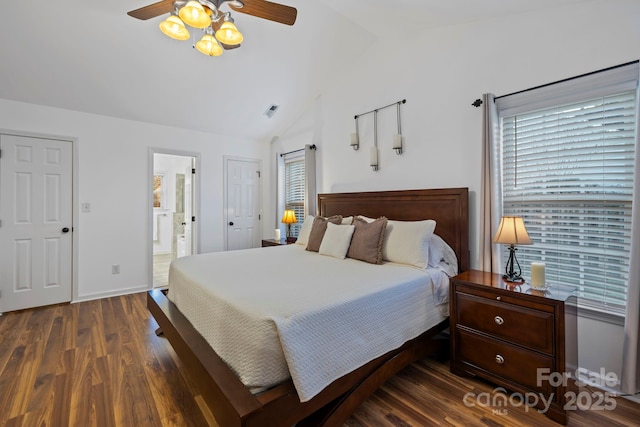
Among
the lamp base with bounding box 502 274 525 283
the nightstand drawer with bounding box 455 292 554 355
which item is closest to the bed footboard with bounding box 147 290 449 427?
the nightstand drawer with bounding box 455 292 554 355

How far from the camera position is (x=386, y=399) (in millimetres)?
1872

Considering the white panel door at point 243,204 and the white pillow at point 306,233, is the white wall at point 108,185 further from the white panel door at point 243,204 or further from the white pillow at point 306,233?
the white pillow at point 306,233

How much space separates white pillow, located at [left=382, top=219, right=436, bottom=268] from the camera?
2.37 m

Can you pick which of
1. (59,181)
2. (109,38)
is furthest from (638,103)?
(59,181)

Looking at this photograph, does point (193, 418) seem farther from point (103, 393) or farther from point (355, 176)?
point (355, 176)

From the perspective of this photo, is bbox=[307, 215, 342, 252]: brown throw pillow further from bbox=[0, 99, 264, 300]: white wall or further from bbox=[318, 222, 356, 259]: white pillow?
bbox=[0, 99, 264, 300]: white wall

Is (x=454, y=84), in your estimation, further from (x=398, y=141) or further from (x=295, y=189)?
(x=295, y=189)

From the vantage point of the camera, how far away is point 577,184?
2.08 meters

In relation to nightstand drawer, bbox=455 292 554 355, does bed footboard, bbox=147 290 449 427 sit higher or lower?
lower

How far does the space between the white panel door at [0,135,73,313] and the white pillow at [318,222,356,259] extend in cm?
328

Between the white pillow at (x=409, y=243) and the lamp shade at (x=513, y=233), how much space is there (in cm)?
52

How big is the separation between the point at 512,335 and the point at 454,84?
7.22 feet

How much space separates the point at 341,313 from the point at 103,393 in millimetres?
1696

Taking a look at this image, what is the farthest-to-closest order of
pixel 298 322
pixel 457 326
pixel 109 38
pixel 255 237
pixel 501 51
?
pixel 255 237 → pixel 109 38 → pixel 501 51 → pixel 457 326 → pixel 298 322
